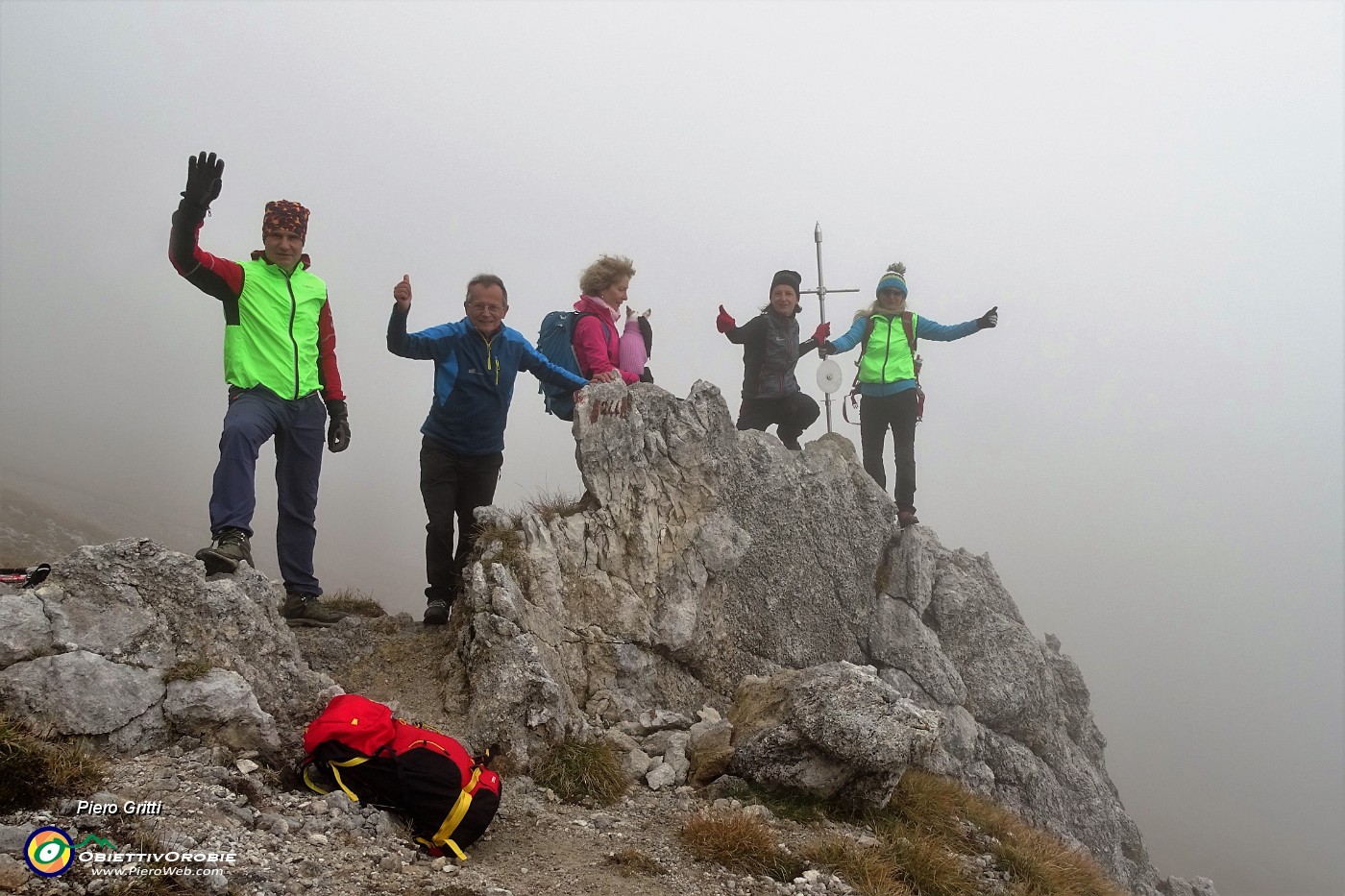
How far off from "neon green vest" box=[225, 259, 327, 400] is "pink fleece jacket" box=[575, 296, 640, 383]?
3.68 metres

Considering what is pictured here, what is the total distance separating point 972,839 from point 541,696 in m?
4.82

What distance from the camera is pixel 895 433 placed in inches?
537

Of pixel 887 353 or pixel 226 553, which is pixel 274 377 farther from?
pixel 887 353

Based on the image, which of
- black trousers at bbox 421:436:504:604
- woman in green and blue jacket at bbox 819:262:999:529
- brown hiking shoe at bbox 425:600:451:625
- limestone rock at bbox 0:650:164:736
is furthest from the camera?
woman in green and blue jacket at bbox 819:262:999:529

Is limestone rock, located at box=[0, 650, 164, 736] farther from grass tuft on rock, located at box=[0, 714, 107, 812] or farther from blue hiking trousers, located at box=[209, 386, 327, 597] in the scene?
blue hiking trousers, located at box=[209, 386, 327, 597]

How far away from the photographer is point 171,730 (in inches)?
229

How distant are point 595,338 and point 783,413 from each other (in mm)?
4375

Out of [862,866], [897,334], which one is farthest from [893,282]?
[862,866]

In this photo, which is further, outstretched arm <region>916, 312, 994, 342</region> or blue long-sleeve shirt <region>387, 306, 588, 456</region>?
outstretched arm <region>916, 312, 994, 342</region>

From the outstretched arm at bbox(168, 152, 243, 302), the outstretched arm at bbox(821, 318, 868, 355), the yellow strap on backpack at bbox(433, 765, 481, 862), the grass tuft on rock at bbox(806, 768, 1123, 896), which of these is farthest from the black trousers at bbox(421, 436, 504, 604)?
the outstretched arm at bbox(821, 318, 868, 355)

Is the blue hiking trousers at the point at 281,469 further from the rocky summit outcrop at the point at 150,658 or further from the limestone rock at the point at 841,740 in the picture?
the limestone rock at the point at 841,740

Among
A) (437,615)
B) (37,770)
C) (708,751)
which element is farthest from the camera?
(437,615)

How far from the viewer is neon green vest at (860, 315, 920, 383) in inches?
527

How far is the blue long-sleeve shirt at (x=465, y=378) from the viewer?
30.4 ft
